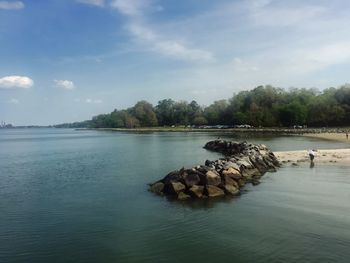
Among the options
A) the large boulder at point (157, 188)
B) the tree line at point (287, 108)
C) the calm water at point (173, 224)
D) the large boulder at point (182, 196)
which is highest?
the tree line at point (287, 108)

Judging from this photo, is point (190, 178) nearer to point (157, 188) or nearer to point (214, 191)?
point (214, 191)

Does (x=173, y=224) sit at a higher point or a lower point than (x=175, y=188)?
lower

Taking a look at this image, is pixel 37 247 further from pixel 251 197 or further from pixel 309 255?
pixel 251 197

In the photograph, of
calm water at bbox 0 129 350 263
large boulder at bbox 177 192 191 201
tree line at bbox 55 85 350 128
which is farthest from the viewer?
tree line at bbox 55 85 350 128

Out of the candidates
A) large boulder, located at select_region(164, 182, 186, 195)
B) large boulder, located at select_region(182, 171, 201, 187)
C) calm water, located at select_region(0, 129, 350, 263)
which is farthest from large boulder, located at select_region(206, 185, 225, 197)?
large boulder, located at select_region(164, 182, 186, 195)

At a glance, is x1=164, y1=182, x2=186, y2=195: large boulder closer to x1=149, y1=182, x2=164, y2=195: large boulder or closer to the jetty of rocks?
the jetty of rocks

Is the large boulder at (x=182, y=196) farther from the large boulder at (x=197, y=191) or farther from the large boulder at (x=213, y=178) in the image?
the large boulder at (x=213, y=178)

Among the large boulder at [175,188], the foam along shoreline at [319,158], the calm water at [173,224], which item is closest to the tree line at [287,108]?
the foam along shoreline at [319,158]

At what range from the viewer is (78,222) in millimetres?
22453

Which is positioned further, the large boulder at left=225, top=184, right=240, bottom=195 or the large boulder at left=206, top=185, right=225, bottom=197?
the large boulder at left=225, top=184, right=240, bottom=195

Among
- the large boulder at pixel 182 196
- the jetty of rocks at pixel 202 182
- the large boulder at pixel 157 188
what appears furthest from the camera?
the large boulder at pixel 157 188

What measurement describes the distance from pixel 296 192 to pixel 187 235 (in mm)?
12329

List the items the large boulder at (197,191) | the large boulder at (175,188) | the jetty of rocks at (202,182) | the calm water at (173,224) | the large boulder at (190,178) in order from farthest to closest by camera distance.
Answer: the large boulder at (190,178)
the large boulder at (175,188)
the jetty of rocks at (202,182)
the large boulder at (197,191)
the calm water at (173,224)

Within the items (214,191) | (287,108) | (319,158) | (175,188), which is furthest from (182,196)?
(287,108)
